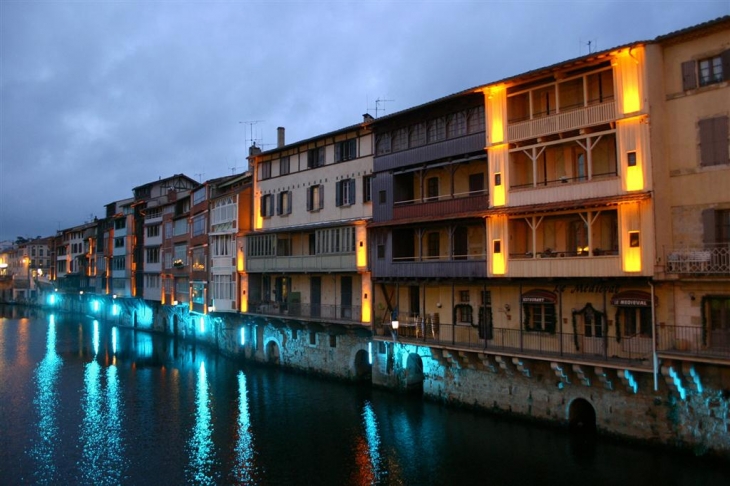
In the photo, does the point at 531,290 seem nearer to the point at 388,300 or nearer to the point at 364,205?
the point at 388,300

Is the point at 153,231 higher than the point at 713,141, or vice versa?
the point at 153,231

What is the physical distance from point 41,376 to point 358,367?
26216 mm

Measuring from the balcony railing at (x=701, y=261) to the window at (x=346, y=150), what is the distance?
71.2ft

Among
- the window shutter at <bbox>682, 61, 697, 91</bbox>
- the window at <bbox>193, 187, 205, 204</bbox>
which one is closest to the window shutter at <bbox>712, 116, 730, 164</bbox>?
the window shutter at <bbox>682, 61, 697, 91</bbox>

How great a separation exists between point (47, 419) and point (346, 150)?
25.1 meters

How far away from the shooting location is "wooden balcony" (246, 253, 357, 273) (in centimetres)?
3712

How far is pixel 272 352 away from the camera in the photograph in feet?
150

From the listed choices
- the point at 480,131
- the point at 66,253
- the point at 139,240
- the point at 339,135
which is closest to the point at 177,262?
the point at 139,240

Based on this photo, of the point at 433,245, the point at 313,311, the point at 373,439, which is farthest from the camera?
the point at 313,311

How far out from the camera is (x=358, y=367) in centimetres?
3747

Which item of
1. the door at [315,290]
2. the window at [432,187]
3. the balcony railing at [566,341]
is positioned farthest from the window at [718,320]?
the door at [315,290]

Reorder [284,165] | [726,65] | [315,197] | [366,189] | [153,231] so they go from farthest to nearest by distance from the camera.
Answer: [153,231], [284,165], [315,197], [366,189], [726,65]

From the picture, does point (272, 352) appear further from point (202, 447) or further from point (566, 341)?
point (566, 341)

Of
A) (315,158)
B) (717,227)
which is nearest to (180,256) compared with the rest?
(315,158)
